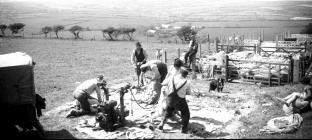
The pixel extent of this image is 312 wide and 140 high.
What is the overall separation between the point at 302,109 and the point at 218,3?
108 metres

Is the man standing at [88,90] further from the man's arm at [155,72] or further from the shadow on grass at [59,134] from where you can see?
the man's arm at [155,72]

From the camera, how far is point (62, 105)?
38.0 feet

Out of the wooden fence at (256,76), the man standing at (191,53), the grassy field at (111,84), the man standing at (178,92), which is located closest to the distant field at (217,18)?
the wooden fence at (256,76)

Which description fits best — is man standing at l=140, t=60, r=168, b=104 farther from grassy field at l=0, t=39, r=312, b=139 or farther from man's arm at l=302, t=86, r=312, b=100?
man's arm at l=302, t=86, r=312, b=100

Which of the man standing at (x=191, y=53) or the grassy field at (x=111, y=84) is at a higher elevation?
the man standing at (x=191, y=53)

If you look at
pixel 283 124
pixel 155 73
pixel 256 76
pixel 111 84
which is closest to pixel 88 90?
pixel 155 73

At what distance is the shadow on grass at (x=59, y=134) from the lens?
325 inches

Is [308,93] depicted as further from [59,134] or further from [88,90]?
[59,134]

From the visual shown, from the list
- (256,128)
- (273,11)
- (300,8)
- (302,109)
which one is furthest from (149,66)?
(273,11)

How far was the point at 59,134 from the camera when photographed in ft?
27.8

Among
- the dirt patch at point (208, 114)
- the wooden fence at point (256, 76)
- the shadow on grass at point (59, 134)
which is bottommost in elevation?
the shadow on grass at point (59, 134)

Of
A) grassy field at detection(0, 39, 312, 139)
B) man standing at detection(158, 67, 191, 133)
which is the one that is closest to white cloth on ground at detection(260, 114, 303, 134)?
grassy field at detection(0, 39, 312, 139)

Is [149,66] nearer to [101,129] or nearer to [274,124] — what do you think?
[101,129]

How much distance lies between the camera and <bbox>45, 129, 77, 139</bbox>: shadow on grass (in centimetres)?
825
